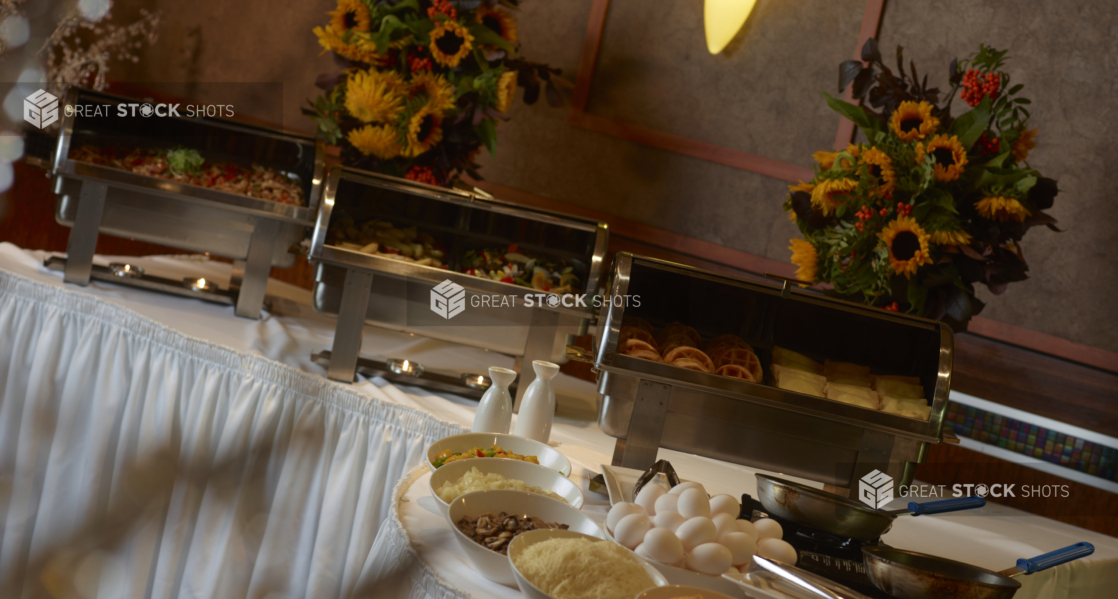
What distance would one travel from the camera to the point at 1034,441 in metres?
2.25


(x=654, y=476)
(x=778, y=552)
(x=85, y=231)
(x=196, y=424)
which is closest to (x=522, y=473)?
(x=654, y=476)

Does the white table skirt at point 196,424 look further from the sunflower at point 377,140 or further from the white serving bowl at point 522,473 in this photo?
the sunflower at point 377,140

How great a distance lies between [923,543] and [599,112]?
192cm

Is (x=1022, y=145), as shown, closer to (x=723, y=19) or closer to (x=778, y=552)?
(x=723, y=19)

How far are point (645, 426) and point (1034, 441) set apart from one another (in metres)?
1.52

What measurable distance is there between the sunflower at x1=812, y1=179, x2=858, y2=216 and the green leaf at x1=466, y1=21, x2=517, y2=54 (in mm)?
1060

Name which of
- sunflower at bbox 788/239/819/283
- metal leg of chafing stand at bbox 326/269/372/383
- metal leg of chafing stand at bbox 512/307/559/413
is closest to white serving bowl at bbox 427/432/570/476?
metal leg of chafing stand at bbox 512/307/559/413

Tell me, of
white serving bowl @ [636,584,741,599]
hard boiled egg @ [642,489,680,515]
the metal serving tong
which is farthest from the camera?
the metal serving tong

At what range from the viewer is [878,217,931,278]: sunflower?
1753mm

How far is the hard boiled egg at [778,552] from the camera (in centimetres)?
102

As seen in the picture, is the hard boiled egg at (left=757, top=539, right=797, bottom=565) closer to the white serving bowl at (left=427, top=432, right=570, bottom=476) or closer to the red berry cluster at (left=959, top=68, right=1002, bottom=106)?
the white serving bowl at (left=427, top=432, right=570, bottom=476)

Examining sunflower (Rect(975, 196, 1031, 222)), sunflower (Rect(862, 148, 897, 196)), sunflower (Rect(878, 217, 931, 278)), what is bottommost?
sunflower (Rect(878, 217, 931, 278))

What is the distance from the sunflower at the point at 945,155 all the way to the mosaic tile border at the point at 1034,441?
0.78 metres

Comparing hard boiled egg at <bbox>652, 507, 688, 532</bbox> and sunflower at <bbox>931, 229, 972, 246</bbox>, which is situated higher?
sunflower at <bbox>931, 229, 972, 246</bbox>
